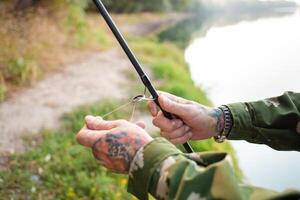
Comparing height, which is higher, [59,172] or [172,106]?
[172,106]

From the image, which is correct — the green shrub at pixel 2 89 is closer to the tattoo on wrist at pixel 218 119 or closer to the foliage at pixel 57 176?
the foliage at pixel 57 176

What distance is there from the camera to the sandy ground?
16.8 ft

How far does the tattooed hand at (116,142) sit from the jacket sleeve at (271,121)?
789 mm

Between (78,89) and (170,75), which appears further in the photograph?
(170,75)

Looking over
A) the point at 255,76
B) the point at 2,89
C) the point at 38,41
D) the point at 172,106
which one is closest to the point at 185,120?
the point at 172,106

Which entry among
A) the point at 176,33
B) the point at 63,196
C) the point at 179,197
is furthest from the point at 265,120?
the point at 176,33

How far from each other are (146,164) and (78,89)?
6.06 meters

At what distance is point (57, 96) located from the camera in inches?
261

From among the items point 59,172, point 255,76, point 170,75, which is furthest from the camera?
point 255,76

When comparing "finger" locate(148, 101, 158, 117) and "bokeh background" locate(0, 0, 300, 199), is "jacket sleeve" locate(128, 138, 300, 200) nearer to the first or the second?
"finger" locate(148, 101, 158, 117)

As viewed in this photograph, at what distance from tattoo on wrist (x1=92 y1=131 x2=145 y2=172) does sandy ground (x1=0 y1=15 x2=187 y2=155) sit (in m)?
3.32

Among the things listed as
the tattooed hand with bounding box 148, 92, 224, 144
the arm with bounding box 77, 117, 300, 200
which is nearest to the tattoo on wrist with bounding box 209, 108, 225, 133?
the tattooed hand with bounding box 148, 92, 224, 144

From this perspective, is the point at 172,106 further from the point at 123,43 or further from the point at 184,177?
the point at 184,177

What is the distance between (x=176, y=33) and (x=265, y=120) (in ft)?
70.9
